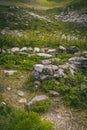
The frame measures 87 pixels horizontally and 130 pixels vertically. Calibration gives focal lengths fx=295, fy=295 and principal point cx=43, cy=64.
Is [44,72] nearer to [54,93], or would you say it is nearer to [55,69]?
[55,69]

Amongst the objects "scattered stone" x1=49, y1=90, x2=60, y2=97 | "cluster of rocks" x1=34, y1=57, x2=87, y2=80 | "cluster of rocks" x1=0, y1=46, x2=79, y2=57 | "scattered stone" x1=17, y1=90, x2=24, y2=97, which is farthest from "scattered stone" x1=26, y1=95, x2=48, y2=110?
"cluster of rocks" x1=0, y1=46, x2=79, y2=57

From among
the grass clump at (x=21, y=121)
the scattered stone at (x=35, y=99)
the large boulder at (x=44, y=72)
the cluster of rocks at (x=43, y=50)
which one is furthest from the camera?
the cluster of rocks at (x=43, y=50)

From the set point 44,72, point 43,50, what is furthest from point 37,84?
point 43,50

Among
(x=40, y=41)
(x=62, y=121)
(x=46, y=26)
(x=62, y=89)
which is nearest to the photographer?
(x=62, y=121)

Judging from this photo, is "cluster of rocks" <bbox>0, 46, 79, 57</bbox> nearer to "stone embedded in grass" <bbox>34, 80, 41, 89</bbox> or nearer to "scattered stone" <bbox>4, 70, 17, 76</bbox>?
"scattered stone" <bbox>4, 70, 17, 76</bbox>

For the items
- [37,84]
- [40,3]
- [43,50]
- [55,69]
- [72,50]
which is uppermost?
[55,69]

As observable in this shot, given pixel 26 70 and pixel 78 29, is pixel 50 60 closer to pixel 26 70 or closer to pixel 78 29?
pixel 26 70

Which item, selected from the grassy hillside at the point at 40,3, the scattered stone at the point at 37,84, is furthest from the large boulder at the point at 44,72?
the grassy hillside at the point at 40,3

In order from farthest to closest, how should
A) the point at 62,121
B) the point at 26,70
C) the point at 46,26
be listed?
the point at 46,26 < the point at 26,70 < the point at 62,121

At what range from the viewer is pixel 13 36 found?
41.5 feet

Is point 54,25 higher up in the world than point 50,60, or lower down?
lower down

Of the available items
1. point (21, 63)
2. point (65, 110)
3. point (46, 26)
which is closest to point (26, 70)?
point (21, 63)

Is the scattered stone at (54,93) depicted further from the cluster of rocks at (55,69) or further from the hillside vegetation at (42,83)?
the cluster of rocks at (55,69)

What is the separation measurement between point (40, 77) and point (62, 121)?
187 centimetres
